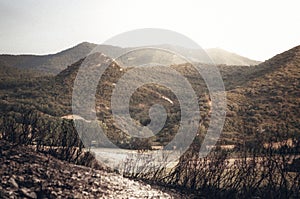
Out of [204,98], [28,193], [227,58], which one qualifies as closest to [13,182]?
[28,193]

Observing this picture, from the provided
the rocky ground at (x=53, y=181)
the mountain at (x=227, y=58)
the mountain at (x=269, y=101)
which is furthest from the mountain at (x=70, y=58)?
the rocky ground at (x=53, y=181)

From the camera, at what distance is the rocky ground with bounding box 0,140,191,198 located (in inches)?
256

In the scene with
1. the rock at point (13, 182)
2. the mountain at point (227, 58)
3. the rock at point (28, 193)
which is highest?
the mountain at point (227, 58)

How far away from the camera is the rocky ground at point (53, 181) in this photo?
649 cm

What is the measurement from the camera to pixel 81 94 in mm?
45688

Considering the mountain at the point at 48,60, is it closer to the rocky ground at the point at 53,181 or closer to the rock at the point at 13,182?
the rocky ground at the point at 53,181

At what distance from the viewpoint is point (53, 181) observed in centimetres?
716

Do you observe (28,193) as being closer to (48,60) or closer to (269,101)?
(269,101)

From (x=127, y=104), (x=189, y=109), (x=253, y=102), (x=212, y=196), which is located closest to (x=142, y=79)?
(x=127, y=104)

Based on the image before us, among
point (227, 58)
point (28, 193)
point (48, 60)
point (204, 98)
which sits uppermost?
point (227, 58)

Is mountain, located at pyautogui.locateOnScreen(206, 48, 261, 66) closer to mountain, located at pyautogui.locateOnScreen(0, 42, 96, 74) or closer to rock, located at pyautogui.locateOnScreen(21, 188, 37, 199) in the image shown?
mountain, located at pyautogui.locateOnScreen(0, 42, 96, 74)

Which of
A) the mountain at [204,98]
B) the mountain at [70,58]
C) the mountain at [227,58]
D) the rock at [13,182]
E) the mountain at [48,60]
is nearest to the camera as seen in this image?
the rock at [13,182]

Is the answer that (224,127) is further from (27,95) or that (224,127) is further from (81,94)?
(27,95)

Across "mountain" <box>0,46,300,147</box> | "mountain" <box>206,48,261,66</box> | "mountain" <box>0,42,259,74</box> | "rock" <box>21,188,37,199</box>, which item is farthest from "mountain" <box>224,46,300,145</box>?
"mountain" <box>206,48,261,66</box>
